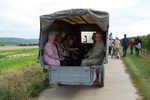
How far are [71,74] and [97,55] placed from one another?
1.31 meters

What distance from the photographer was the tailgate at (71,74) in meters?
9.41

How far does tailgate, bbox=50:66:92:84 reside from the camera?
9.41 meters

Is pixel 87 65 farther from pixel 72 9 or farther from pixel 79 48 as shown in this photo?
pixel 79 48

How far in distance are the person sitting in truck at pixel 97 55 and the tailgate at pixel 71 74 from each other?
540 millimetres

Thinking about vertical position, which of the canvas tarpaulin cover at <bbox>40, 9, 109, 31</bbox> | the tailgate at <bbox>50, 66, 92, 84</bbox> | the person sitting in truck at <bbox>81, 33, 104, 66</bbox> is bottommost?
the tailgate at <bbox>50, 66, 92, 84</bbox>

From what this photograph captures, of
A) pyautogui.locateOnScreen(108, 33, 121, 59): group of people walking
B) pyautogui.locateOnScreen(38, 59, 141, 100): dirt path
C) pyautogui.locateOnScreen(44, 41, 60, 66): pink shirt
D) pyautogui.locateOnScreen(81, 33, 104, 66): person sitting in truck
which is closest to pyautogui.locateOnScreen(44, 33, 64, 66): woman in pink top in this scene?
pyautogui.locateOnScreen(44, 41, 60, 66): pink shirt

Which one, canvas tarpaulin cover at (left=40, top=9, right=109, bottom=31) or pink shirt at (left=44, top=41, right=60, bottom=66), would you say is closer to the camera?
canvas tarpaulin cover at (left=40, top=9, right=109, bottom=31)

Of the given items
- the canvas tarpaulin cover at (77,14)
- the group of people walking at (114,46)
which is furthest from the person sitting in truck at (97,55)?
the group of people walking at (114,46)

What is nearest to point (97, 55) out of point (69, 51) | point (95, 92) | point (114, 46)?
point (95, 92)

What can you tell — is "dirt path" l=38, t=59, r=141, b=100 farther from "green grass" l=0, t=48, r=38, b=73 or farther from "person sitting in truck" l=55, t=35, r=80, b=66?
"green grass" l=0, t=48, r=38, b=73

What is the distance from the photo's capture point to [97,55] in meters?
10.3

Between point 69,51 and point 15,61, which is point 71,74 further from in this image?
point 15,61

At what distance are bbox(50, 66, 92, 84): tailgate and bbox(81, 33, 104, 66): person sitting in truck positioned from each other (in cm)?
54

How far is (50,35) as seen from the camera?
10477 millimetres
